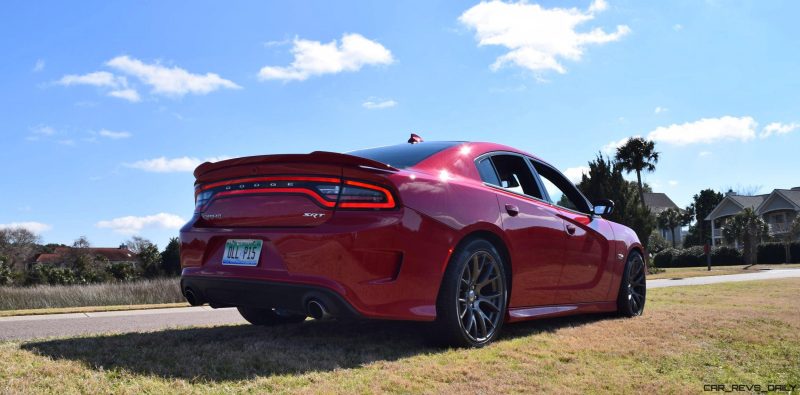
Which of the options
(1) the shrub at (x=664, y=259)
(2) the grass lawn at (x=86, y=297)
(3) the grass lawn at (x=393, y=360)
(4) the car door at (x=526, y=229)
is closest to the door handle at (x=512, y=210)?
(4) the car door at (x=526, y=229)

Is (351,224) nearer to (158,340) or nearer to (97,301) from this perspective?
(158,340)

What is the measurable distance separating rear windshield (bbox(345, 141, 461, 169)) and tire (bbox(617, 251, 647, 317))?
8.94ft

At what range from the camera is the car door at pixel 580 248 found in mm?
5230

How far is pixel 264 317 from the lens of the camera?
5.29 m

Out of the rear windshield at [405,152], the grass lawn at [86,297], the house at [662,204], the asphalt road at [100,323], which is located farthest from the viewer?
the house at [662,204]

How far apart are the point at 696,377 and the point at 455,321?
1.37 m

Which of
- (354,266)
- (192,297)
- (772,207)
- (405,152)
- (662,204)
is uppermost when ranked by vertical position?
(662,204)

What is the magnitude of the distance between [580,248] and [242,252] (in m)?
2.90

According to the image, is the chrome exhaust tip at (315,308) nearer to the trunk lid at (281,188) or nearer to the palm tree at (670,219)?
the trunk lid at (281,188)

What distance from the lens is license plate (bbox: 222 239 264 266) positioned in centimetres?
385

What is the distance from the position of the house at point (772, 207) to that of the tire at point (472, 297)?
64505 millimetres

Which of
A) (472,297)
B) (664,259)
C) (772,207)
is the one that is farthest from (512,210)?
(772,207)

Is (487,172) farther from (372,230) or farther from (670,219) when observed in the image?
(670,219)

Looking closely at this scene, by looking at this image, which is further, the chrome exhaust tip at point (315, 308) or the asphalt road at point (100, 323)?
the asphalt road at point (100, 323)
